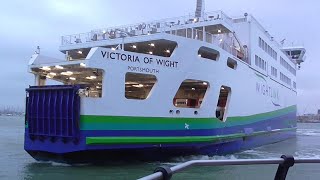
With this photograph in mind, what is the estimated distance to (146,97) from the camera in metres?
14.6

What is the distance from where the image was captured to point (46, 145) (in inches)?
508

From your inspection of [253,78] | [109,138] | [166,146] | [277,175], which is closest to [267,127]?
[253,78]

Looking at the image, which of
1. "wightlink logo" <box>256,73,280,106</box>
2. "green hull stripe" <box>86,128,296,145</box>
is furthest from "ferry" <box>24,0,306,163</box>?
"wightlink logo" <box>256,73,280,106</box>

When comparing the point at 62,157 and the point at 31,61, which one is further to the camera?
the point at 31,61

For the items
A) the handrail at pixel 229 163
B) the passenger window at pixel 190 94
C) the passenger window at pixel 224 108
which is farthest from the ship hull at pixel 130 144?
the handrail at pixel 229 163

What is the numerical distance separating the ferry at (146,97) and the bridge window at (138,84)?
0.14ft

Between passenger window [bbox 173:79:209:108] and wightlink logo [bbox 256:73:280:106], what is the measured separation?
16.6ft

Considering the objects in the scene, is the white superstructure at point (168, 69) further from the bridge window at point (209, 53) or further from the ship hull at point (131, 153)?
the ship hull at point (131, 153)

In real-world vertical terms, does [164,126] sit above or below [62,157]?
above

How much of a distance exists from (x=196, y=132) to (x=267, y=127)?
10.0m

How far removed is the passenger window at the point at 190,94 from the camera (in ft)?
51.3

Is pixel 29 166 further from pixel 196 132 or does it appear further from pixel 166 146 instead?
pixel 196 132

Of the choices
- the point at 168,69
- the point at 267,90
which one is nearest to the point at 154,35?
the point at 168,69

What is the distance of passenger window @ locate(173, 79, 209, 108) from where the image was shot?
15.6 metres
